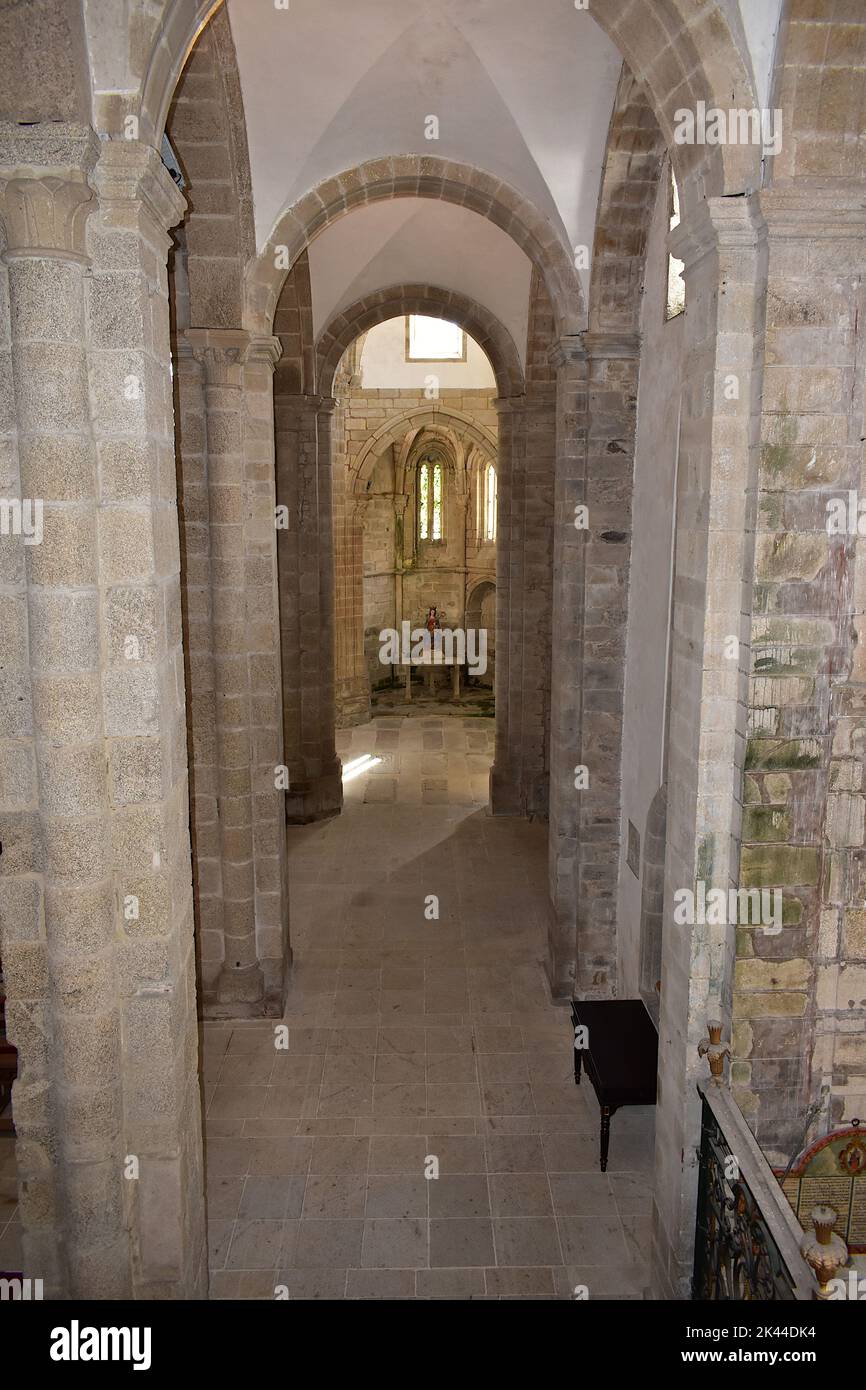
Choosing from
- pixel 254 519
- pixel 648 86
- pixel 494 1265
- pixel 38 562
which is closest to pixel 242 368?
pixel 254 519

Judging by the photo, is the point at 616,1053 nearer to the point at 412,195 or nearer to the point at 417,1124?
the point at 417,1124

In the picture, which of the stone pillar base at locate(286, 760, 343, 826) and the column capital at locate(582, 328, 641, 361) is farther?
the stone pillar base at locate(286, 760, 343, 826)

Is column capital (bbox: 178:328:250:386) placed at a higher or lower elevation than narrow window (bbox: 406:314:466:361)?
lower

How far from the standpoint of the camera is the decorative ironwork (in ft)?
11.6

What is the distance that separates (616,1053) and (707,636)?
321 cm

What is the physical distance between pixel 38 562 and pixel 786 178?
315cm

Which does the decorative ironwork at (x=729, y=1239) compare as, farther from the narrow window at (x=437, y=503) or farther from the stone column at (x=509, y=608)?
the narrow window at (x=437, y=503)

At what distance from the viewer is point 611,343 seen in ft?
24.5

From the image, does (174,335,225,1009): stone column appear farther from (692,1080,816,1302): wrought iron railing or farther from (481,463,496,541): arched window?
(481,463,496,541): arched window

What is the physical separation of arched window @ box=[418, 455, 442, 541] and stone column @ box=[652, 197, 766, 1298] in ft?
60.7

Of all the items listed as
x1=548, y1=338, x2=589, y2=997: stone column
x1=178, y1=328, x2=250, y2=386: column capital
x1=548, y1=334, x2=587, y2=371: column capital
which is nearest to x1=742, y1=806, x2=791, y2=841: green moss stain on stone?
x1=548, y1=338, x2=589, y2=997: stone column

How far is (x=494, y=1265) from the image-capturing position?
5.49m

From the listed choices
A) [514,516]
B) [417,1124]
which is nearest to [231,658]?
[417,1124]

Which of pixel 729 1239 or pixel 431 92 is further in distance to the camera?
pixel 431 92
